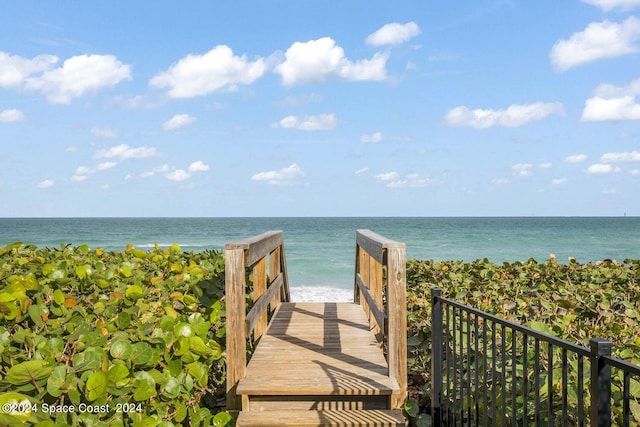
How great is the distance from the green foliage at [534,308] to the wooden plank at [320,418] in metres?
0.45

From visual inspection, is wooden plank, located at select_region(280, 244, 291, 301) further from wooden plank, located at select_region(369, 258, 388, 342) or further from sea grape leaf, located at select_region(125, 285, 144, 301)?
sea grape leaf, located at select_region(125, 285, 144, 301)

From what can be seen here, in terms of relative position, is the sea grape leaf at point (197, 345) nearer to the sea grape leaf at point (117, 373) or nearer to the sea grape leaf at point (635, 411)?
the sea grape leaf at point (117, 373)

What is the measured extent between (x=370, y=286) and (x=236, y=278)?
7.67ft

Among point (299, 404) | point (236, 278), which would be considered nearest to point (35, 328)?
point (236, 278)

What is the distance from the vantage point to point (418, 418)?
3414mm

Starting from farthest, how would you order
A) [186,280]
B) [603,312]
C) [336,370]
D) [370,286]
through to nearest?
[370,286], [186,280], [603,312], [336,370]

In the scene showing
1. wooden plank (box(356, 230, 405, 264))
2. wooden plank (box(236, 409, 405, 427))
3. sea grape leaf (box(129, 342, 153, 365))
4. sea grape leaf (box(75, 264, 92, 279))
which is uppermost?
wooden plank (box(356, 230, 405, 264))

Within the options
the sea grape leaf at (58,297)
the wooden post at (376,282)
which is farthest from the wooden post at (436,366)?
the sea grape leaf at (58,297)

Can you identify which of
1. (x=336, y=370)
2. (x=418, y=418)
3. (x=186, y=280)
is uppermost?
(x=186, y=280)

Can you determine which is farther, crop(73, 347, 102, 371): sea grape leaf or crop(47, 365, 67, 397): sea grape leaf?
crop(73, 347, 102, 371): sea grape leaf

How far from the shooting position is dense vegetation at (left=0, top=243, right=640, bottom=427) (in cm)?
229

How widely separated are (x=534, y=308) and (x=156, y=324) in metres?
3.18

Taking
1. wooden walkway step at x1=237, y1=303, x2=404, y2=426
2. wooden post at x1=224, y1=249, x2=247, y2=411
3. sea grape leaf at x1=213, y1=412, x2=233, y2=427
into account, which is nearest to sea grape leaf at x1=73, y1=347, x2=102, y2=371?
sea grape leaf at x1=213, y1=412, x2=233, y2=427

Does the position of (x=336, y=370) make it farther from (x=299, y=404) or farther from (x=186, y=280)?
(x=186, y=280)
